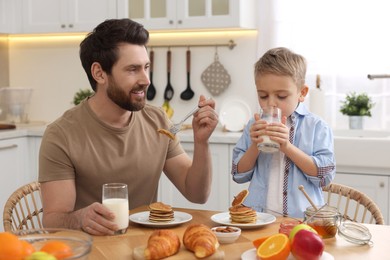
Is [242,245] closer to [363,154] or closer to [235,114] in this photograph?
[363,154]

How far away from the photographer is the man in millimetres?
2107

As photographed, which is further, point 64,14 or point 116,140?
point 64,14

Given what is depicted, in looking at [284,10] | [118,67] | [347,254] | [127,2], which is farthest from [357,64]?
[347,254]

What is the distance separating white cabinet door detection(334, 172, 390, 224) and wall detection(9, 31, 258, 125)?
97 cm

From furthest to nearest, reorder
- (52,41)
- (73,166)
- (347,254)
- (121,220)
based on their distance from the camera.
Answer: (52,41) < (73,166) < (121,220) < (347,254)

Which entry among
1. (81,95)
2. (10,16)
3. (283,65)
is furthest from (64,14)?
(283,65)

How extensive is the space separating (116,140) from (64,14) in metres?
2.21

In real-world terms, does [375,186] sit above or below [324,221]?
below

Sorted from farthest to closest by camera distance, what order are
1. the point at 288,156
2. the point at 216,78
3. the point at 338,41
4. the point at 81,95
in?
the point at 81,95, the point at 216,78, the point at 338,41, the point at 288,156

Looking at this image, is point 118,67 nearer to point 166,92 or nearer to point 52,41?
point 166,92

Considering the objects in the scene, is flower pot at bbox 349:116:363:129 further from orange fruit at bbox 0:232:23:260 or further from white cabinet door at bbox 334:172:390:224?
orange fruit at bbox 0:232:23:260

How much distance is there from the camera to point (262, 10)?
3.96m

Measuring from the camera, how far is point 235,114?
4035mm

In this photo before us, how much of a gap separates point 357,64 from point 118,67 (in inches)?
80.2
